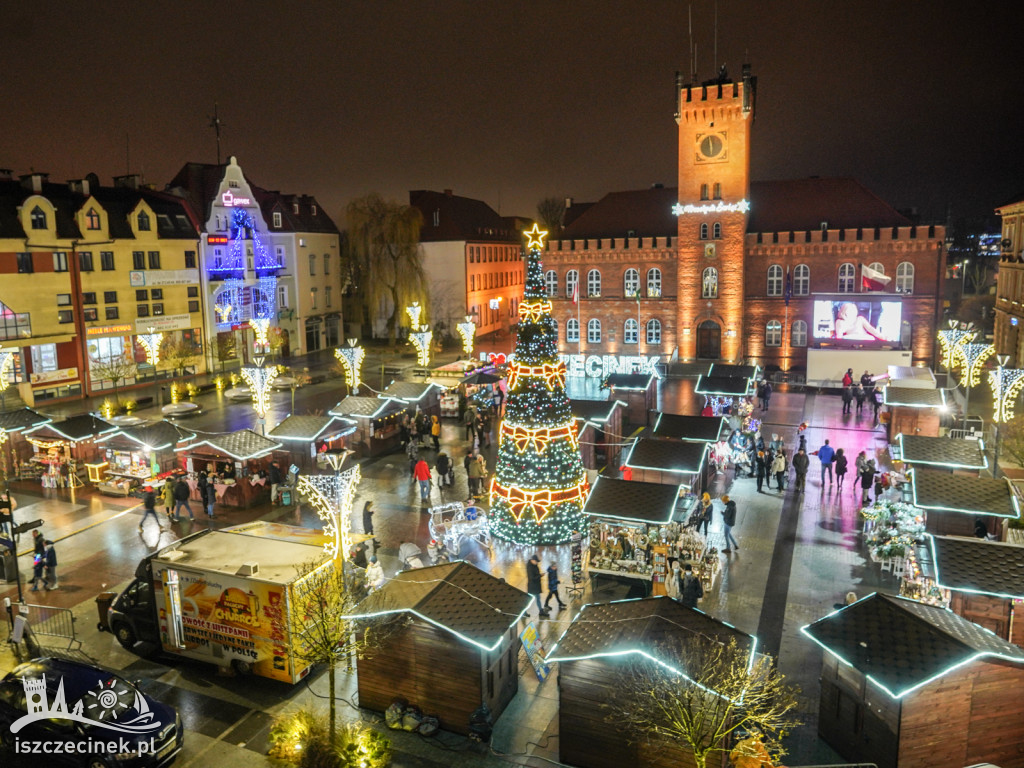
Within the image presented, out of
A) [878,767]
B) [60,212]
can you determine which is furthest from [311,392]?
[878,767]

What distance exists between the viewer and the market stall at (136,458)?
906 inches

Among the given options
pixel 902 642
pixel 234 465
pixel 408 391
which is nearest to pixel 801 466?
pixel 902 642

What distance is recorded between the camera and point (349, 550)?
52.1ft

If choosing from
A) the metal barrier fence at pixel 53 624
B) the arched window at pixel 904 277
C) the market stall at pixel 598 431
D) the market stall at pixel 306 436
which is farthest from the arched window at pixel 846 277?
the metal barrier fence at pixel 53 624

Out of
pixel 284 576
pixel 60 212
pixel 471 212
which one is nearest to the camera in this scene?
pixel 284 576

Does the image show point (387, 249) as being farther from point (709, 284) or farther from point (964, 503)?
point (964, 503)

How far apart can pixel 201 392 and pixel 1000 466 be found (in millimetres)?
35974

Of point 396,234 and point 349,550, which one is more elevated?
point 396,234

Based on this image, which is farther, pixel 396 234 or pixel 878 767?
pixel 396 234

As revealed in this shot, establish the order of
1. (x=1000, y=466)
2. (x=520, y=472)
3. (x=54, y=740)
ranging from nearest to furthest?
(x=54, y=740)
(x=520, y=472)
(x=1000, y=466)

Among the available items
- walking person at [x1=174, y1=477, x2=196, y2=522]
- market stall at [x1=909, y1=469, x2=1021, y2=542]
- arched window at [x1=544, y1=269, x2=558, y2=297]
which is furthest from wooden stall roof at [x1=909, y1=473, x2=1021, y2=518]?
arched window at [x1=544, y1=269, x2=558, y2=297]

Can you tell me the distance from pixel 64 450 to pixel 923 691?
2478 cm

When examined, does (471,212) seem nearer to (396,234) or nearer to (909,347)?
(396,234)

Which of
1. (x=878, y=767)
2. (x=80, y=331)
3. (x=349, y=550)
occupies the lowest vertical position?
(x=878, y=767)
